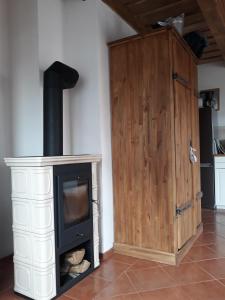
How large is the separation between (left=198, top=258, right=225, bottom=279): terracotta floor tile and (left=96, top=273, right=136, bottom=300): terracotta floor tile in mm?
714

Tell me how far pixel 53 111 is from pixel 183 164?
4.54 ft

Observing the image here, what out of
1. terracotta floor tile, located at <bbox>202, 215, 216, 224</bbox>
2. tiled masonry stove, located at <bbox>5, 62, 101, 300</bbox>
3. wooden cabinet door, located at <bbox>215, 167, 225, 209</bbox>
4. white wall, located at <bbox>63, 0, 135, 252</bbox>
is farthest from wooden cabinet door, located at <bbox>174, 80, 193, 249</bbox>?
wooden cabinet door, located at <bbox>215, 167, 225, 209</bbox>

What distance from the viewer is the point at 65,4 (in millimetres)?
2740

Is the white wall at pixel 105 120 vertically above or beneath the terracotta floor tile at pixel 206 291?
above

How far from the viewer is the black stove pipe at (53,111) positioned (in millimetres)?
2141

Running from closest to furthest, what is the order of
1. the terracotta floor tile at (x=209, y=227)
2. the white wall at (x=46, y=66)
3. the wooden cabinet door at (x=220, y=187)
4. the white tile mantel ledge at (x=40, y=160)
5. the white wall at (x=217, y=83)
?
the white tile mantel ledge at (x=40, y=160) < the white wall at (x=46, y=66) < the terracotta floor tile at (x=209, y=227) < the wooden cabinet door at (x=220, y=187) < the white wall at (x=217, y=83)

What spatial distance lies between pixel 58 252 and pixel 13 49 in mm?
2039

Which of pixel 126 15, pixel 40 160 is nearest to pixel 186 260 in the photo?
pixel 40 160

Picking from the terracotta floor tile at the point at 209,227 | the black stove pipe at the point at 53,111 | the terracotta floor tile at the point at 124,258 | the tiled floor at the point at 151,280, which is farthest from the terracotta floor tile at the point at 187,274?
the black stove pipe at the point at 53,111

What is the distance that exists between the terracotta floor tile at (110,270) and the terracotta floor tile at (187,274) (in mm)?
393

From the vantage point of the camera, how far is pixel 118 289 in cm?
194

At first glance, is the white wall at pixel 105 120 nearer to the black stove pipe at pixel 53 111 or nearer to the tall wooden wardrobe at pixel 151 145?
the tall wooden wardrobe at pixel 151 145

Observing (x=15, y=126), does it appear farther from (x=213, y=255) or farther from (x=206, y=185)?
(x=206, y=185)

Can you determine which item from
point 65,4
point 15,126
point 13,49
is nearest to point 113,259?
point 15,126
